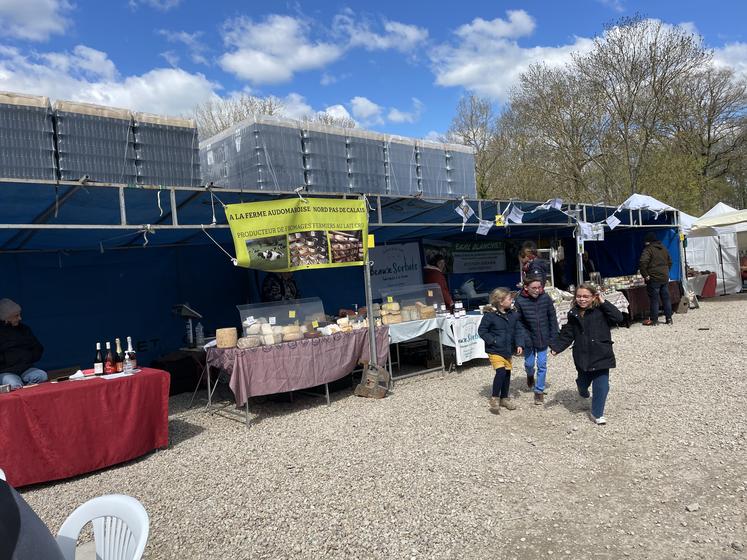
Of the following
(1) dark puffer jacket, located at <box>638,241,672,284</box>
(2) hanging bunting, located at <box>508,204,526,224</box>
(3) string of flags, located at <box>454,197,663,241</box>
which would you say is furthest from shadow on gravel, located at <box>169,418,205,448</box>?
(1) dark puffer jacket, located at <box>638,241,672,284</box>

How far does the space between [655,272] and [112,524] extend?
11474mm

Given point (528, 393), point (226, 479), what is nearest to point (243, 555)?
point (226, 479)

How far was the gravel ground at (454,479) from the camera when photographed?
10.6 feet

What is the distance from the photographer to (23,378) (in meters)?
5.17

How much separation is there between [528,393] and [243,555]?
169 inches

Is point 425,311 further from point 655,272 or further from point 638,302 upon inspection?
point 638,302

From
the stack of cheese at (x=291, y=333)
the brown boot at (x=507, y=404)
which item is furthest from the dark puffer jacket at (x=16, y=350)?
the brown boot at (x=507, y=404)

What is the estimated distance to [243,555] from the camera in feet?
10.6

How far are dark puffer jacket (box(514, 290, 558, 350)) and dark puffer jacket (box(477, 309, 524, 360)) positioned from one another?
14 centimetres

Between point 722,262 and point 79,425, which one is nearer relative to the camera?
point 79,425

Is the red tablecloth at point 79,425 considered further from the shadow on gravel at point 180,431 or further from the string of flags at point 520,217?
the string of flags at point 520,217

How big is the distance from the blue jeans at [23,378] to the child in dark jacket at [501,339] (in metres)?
4.47

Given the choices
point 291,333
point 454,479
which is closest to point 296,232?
point 291,333

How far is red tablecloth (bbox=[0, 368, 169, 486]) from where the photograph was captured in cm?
433
